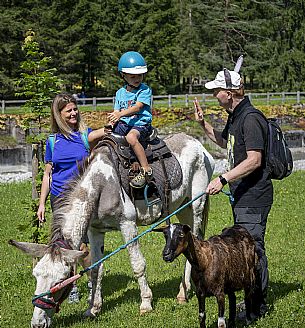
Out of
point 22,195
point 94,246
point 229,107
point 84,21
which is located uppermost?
point 84,21

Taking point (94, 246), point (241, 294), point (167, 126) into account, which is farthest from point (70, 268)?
point (167, 126)

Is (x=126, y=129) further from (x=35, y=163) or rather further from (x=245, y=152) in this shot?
(x=35, y=163)

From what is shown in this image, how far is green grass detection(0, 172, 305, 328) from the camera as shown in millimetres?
6566

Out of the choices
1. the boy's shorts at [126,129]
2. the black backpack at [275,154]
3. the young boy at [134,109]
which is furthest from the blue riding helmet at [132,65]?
the black backpack at [275,154]

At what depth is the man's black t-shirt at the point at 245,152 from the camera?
5914 millimetres

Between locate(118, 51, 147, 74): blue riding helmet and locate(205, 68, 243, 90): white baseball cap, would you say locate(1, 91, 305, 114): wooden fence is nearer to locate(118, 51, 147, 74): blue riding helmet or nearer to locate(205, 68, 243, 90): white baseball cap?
locate(118, 51, 147, 74): blue riding helmet

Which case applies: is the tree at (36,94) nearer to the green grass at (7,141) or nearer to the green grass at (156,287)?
the green grass at (156,287)

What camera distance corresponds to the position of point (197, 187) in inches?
322

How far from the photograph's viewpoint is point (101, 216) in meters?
6.75

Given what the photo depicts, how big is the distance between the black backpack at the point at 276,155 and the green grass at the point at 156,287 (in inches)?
59.7

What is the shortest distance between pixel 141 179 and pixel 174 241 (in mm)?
1836

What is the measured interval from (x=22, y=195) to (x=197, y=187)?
10.7m

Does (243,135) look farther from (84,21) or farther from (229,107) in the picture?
(84,21)

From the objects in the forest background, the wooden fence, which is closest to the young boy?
the wooden fence
